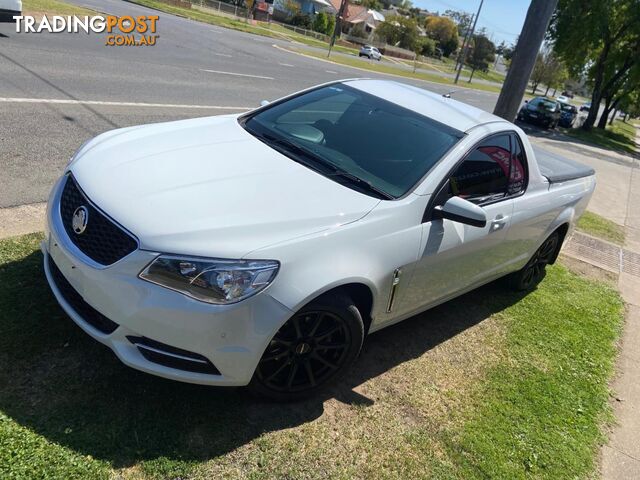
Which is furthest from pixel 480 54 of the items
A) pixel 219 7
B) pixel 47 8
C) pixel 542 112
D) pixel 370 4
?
pixel 47 8

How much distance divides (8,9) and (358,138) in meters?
11.3

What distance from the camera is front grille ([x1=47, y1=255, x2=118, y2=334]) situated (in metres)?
2.61

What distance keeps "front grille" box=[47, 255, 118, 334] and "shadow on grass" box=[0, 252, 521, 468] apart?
354 mm

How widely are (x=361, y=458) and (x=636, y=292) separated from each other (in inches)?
196

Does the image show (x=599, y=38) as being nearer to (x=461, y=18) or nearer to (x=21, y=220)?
(x=21, y=220)

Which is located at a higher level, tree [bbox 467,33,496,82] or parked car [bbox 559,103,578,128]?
tree [bbox 467,33,496,82]

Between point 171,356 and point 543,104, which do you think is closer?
point 171,356

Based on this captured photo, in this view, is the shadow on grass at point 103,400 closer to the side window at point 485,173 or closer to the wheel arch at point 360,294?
the wheel arch at point 360,294

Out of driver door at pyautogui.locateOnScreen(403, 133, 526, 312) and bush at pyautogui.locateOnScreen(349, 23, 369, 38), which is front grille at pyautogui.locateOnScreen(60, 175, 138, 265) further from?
bush at pyautogui.locateOnScreen(349, 23, 369, 38)

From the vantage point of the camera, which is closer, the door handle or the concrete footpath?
the concrete footpath

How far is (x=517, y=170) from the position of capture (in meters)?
4.28

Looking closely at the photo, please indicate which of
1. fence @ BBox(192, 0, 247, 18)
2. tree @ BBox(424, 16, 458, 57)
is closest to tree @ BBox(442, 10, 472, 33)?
tree @ BBox(424, 16, 458, 57)

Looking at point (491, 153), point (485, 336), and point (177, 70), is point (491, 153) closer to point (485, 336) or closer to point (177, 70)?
point (485, 336)

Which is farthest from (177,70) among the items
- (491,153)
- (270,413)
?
(270,413)
